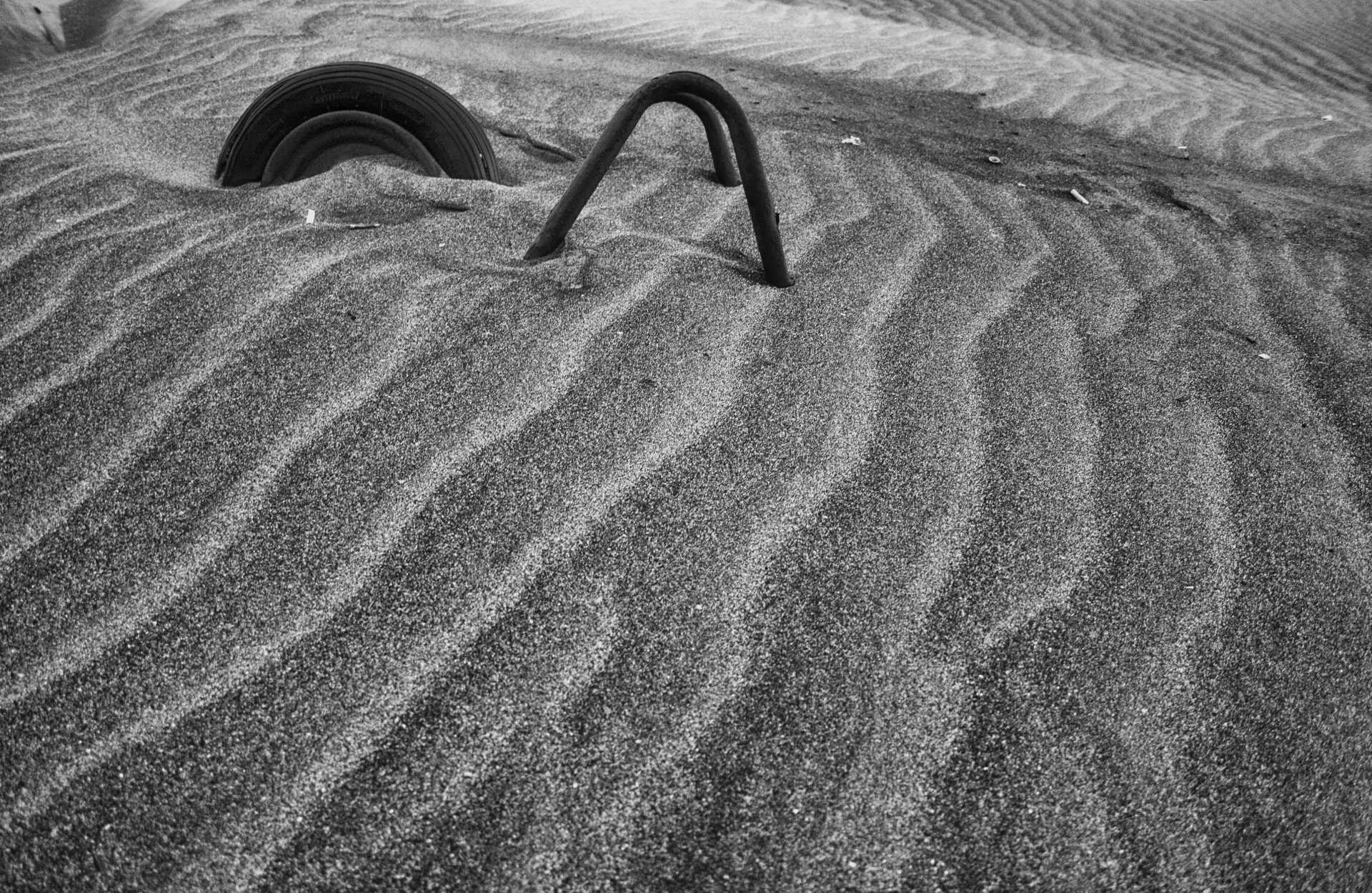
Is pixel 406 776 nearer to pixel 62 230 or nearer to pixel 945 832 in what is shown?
pixel 945 832

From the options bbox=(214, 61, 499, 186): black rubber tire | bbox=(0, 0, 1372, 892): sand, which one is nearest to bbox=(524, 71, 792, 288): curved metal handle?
bbox=(0, 0, 1372, 892): sand

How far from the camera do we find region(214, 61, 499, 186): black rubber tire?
2.52m

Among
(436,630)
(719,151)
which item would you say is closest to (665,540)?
(436,630)

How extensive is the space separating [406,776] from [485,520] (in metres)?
0.45

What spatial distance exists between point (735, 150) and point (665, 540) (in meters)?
1.16

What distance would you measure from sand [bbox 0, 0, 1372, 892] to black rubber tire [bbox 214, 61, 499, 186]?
17 centimetres

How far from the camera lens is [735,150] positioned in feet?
A: 7.09

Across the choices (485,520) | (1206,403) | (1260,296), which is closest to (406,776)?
(485,520)

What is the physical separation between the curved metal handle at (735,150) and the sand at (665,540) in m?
0.08

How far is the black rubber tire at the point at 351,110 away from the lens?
2.52m

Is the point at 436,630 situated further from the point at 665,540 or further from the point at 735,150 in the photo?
the point at 735,150

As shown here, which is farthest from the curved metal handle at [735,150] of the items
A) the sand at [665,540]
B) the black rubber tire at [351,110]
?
the black rubber tire at [351,110]

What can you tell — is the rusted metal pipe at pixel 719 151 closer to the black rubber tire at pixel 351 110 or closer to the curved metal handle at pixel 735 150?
the curved metal handle at pixel 735 150

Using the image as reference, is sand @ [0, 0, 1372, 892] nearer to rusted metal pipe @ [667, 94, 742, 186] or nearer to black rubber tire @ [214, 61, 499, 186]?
rusted metal pipe @ [667, 94, 742, 186]
